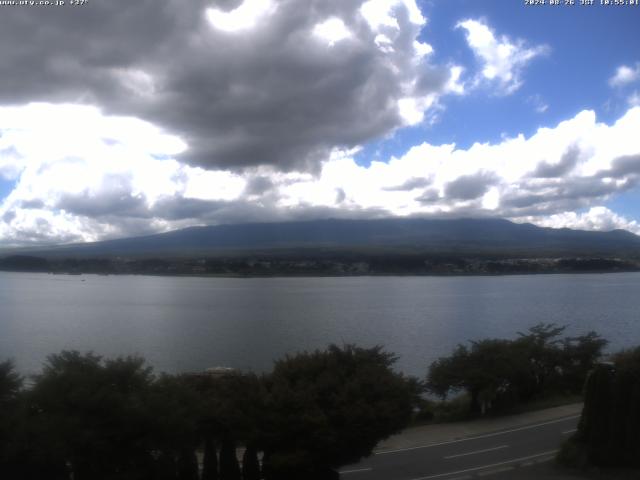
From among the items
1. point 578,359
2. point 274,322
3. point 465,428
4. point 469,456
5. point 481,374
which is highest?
point 481,374

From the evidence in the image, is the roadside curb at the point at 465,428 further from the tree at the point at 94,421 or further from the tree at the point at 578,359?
the tree at the point at 94,421

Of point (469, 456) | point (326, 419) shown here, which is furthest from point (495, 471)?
point (326, 419)

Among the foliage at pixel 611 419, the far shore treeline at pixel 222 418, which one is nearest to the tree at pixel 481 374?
the far shore treeline at pixel 222 418

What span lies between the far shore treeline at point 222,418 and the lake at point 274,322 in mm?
17150

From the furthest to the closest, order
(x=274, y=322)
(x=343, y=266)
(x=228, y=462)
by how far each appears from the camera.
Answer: (x=343, y=266) < (x=274, y=322) < (x=228, y=462)

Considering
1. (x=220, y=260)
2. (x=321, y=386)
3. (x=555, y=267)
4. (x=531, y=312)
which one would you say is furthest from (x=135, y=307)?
(x=555, y=267)

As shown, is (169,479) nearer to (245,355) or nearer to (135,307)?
(245,355)

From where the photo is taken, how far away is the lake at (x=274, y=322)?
39.7 m

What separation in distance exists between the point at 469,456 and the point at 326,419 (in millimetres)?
5205

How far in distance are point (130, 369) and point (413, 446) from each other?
9153 millimetres

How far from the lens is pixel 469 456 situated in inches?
664

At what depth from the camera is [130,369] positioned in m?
13.3

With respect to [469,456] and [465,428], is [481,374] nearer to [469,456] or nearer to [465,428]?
[465,428]

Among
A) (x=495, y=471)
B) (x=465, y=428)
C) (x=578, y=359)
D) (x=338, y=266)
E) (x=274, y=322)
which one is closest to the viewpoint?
(x=495, y=471)
